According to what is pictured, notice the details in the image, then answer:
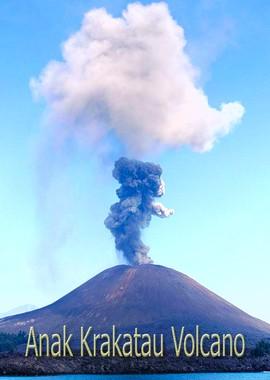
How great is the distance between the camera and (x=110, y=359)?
497ft

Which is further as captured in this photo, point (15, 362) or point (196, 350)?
point (196, 350)

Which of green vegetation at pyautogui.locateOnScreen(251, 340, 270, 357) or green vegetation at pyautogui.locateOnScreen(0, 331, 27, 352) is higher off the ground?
green vegetation at pyautogui.locateOnScreen(0, 331, 27, 352)

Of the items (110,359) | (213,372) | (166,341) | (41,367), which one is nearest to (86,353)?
(110,359)

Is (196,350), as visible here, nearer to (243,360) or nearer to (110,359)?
(243,360)

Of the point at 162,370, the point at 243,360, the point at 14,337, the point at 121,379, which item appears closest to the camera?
the point at 121,379

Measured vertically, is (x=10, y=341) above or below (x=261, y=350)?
above

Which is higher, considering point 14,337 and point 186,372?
point 14,337

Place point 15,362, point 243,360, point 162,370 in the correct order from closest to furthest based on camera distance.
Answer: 1. point 15,362
2. point 162,370
3. point 243,360

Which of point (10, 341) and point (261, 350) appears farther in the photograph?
point (10, 341)

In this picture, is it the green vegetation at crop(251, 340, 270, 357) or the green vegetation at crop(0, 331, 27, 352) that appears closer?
the green vegetation at crop(251, 340, 270, 357)

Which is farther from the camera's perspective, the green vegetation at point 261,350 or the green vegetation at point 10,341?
the green vegetation at point 10,341

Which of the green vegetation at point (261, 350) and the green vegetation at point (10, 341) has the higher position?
the green vegetation at point (10, 341)

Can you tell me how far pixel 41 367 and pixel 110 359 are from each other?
65.7 ft

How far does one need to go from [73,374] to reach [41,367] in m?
7.00
